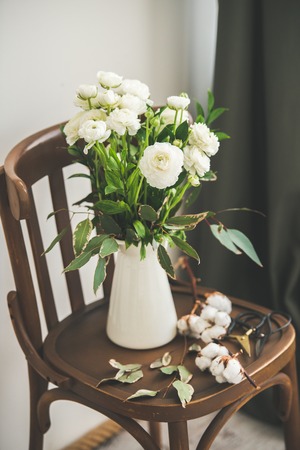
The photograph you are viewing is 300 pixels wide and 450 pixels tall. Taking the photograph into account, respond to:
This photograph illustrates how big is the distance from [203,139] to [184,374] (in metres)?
0.42

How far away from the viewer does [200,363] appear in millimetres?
1062

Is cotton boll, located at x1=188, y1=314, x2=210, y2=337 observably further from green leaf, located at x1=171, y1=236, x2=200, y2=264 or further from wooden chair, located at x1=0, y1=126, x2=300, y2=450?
green leaf, located at x1=171, y1=236, x2=200, y2=264

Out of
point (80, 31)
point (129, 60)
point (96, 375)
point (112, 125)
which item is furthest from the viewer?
point (129, 60)

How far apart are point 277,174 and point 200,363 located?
0.65 metres

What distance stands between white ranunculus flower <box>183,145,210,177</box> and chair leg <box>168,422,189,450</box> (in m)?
0.44

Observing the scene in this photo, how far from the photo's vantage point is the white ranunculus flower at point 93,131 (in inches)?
37.3

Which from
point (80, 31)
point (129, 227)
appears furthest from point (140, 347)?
point (80, 31)

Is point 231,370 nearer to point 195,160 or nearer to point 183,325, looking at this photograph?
point 183,325

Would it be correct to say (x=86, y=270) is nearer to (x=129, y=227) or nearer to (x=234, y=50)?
(x=129, y=227)

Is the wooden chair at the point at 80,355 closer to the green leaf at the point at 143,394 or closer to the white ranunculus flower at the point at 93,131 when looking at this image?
the green leaf at the point at 143,394

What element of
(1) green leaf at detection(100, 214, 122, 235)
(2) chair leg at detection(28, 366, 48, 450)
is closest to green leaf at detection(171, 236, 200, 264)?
(1) green leaf at detection(100, 214, 122, 235)

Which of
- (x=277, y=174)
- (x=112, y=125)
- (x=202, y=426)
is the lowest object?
(x=202, y=426)

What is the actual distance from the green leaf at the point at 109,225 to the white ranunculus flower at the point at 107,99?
19 centimetres

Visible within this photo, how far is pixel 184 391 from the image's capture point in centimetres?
99
